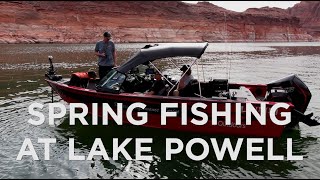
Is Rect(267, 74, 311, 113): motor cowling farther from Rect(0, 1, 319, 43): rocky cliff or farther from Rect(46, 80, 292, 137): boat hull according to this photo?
Rect(0, 1, 319, 43): rocky cliff

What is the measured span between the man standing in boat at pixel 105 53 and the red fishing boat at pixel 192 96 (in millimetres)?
1232

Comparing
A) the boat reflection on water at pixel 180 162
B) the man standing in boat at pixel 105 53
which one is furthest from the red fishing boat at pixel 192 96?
the man standing in boat at pixel 105 53

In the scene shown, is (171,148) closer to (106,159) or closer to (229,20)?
(106,159)

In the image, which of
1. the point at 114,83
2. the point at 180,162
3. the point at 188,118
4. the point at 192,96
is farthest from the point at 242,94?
the point at 114,83

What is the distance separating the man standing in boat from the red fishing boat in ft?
4.04

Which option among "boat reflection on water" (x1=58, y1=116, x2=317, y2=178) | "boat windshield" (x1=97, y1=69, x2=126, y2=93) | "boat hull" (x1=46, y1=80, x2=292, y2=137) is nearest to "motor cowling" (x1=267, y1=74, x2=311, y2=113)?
"boat reflection on water" (x1=58, y1=116, x2=317, y2=178)

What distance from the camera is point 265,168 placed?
25.5 ft

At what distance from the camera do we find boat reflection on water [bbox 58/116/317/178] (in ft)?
24.5

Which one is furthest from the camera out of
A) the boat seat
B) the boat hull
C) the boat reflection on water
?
the boat seat

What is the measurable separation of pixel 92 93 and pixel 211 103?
11.4 feet

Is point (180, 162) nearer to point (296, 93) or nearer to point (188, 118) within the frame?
point (188, 118)

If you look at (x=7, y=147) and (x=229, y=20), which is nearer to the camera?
(x=7, y=147)

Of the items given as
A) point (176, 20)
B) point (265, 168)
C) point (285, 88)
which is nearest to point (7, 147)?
point (265, 168)

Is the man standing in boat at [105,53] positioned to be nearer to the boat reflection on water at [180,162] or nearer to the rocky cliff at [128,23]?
the boat reflection on water at [180,162]
